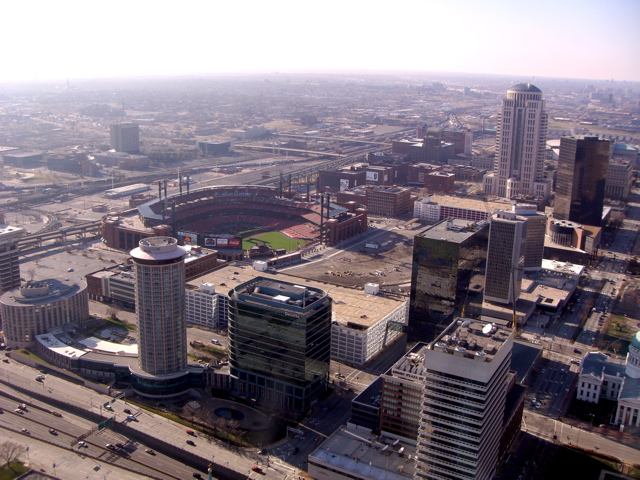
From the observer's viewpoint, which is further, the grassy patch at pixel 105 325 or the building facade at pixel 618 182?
the building facade at pixel 618 182

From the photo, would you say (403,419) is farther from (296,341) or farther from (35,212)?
(35,212)

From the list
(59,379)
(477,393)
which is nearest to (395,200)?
(59,379)

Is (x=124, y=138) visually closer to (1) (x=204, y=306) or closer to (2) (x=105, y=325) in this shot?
(2) (x=105, y=325)

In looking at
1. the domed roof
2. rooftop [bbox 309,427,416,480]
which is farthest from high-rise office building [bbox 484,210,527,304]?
the domed roof

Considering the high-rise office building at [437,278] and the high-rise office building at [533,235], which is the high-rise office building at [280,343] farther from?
the high-rise office building at [533,235]

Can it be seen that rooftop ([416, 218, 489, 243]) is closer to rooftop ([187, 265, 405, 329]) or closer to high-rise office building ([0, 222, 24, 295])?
rooftop ([187, 265, 405, 329])

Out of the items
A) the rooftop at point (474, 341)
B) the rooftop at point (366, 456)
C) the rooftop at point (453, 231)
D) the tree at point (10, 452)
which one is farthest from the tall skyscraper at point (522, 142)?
the tree at point (10, 452)

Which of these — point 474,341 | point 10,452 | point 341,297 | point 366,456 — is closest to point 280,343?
point 366,456
